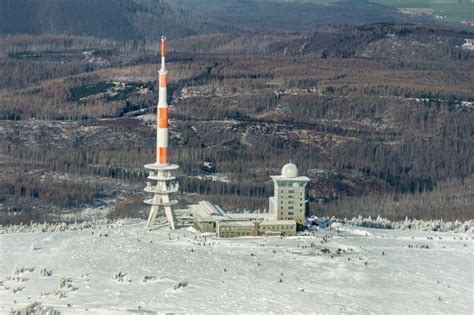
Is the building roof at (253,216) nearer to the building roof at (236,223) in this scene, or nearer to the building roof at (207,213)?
the building roof at (207,213)

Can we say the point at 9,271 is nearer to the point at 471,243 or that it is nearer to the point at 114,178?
the point at 471,243

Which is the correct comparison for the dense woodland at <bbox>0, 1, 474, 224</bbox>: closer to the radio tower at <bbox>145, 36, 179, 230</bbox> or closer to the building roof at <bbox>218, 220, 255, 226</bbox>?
the radio tower at <bbox>145, 36, 179, 230</bbox>

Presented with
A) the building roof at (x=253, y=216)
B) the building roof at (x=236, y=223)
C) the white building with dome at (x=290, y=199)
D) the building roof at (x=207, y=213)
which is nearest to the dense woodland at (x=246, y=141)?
the building roof at (x=207, y=213)

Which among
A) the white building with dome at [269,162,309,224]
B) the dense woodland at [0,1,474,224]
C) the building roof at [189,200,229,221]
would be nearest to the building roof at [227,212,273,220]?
the building roof at [189,200,229,221]

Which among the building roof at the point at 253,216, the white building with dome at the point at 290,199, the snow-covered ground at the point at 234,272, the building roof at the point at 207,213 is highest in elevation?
the white building with dome at the point at 290,199

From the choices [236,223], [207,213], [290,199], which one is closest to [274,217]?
[290,199]

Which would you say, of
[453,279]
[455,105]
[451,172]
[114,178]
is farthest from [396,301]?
[455,105]

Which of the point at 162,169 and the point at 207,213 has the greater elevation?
the point at 162,169

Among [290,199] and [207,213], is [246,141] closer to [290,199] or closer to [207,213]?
[207,213]
